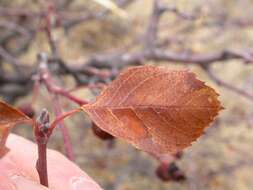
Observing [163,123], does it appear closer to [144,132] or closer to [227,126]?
[144,132]

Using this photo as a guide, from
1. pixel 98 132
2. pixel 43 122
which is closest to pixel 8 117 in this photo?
pixel 43 122

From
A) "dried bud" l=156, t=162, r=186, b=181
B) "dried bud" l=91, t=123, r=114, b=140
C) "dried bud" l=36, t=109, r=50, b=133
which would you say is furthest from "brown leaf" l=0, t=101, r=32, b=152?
"dried bud" l=156, t=162, r=186, b=181

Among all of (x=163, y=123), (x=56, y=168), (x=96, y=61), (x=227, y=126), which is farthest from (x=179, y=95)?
(x=227, y=126)

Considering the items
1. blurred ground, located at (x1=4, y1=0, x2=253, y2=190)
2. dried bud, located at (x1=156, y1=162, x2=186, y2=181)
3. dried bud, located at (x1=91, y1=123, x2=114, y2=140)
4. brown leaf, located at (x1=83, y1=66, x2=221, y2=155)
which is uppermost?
brown leaf, located at (x1=83, y1=66, x2=221, y2=155)

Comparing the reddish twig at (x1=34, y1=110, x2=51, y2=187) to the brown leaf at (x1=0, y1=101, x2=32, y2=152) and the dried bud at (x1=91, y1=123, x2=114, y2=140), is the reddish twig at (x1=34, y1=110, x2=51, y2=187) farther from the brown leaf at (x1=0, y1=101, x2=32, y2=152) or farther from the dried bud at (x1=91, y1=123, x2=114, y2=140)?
the dried bud at (x1=91, y1=123, x2=114, y2=140)

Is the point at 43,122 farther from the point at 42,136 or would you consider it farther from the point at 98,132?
the point at 98,132
